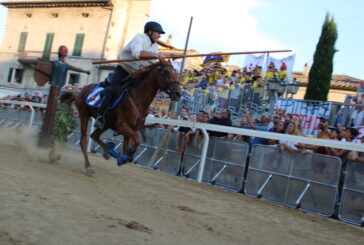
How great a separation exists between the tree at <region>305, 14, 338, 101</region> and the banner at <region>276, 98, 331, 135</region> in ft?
24.1

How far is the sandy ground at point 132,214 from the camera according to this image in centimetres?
376

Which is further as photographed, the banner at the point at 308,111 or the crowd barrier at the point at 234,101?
the crowd barrier at the point at 234,101

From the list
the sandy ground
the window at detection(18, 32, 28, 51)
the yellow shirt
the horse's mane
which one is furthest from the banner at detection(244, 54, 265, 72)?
the window at detection(18, 32, 28, 51)

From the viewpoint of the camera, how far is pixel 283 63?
16062 millimetres

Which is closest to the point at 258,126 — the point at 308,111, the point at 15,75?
the point at 308,111

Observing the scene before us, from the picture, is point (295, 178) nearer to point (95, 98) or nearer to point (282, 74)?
point (95, 98)

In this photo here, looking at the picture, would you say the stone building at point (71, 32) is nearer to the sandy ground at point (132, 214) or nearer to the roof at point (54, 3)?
the roof at point (54, 3)

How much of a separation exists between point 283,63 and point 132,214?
12.7 metres

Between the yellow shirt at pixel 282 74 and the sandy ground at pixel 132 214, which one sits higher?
the yellow shirt at pixel 282 74

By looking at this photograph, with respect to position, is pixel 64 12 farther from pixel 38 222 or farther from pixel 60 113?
pixel 38 222

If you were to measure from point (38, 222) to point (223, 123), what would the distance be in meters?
6.83

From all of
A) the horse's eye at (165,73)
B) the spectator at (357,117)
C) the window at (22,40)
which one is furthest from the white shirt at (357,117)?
the window at (22,40)

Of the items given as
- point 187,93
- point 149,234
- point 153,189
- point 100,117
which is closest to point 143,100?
point 100,117

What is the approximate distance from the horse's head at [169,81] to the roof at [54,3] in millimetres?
29159
